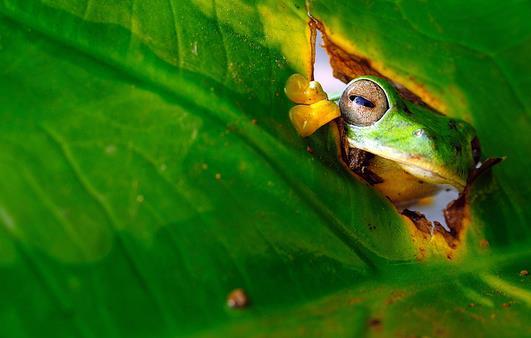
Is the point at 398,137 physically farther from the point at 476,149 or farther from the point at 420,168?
the point at 476,149

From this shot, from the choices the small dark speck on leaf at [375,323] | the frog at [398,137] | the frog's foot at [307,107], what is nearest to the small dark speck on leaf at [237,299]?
the small dark speck on leaf at [375,323]

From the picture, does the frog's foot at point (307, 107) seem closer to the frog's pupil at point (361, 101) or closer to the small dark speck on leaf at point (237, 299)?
the frog's pupil at point (361, 101)

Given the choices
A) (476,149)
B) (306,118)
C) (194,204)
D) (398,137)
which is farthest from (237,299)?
(476,149)

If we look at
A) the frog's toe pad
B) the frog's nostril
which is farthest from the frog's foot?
the frog's nostril

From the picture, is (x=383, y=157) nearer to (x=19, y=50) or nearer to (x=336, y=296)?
(x=336, y=296)

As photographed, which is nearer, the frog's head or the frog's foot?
the frog's foot

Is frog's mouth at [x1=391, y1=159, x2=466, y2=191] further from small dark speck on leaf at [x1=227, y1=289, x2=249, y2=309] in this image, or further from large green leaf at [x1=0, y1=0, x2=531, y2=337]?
small dark speck on leaf at [x1=227, y1=289, x2=249, y2=309]
